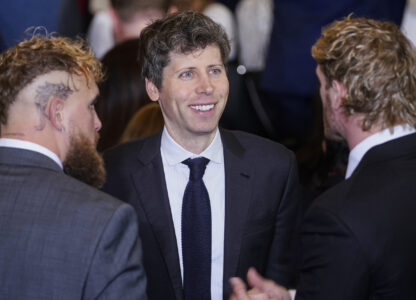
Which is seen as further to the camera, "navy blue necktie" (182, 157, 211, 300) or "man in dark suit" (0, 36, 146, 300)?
"navy blue necktie" (182, 157, 211, 300)

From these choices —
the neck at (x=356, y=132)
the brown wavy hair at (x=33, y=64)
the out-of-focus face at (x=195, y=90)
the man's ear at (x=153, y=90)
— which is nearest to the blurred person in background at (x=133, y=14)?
the man's ear at (x=153, y=90)

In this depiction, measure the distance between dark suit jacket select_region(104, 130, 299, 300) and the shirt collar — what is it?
3 cm

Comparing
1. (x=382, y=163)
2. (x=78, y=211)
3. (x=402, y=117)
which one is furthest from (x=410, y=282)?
(x=78, y=211)

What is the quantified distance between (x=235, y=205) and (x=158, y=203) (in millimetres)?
290

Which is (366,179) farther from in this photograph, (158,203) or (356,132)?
(158,203)

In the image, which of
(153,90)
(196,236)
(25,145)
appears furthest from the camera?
(153,90)

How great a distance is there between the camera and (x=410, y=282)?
2197mm

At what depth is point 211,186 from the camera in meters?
2.76

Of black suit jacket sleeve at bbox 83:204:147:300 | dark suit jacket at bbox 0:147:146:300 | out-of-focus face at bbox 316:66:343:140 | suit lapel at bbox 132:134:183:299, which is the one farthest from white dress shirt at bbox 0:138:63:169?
out-of-focus face at bbox 316:66:343:140

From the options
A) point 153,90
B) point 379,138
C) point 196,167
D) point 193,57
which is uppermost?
point 193,57

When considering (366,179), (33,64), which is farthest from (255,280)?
(33,64)

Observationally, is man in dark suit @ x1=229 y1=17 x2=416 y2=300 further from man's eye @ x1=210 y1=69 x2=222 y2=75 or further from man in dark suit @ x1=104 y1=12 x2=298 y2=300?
man's eye @ x1=210 y1=69 x2=222 y2=75

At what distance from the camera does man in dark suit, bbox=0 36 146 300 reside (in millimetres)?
2119

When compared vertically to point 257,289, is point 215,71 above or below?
above
